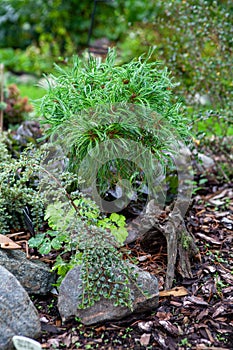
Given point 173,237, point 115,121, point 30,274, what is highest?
point 115,121

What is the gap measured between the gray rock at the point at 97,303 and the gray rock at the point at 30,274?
19 centimetres

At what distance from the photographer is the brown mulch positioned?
6.97 feet

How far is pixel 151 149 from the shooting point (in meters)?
2.55

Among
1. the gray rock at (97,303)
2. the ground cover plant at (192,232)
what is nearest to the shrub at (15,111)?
the ground cover plant at (192,232)

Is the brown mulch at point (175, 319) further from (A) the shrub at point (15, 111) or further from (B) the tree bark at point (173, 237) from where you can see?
(A) the shrub at point (15, 111)

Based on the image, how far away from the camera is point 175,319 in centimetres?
227

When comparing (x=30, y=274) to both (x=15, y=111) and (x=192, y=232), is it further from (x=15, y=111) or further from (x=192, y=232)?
(x=15, y=111)

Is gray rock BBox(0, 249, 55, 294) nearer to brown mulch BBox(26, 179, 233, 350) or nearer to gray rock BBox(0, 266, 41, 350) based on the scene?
brown mulch BBox(26, 179, 233, 350)

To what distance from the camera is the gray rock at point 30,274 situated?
7.98 feet

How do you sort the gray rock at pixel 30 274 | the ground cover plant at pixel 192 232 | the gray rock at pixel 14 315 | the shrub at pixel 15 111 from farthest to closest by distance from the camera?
the shrub at pixel 15 111 < the gray rock at pixel 30 274 < the ground cover plant at pixel 192 232 < the gray rock at pixel 14 315

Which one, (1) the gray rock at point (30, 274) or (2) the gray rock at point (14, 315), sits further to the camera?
(1) the gray rock at point (30, 274)

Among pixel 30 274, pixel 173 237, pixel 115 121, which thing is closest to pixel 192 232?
pixel 173 237

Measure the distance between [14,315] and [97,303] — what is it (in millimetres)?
384

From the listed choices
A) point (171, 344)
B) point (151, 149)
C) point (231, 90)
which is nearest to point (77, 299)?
point (171, 344)
